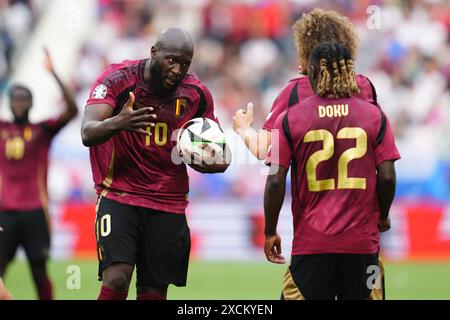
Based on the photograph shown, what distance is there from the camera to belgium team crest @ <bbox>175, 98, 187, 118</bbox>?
7602mm

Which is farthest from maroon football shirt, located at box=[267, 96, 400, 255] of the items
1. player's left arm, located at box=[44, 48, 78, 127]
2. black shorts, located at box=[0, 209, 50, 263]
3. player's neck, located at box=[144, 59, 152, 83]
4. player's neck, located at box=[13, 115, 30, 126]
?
player's neck, located at box=[13, 115, 30, 126]

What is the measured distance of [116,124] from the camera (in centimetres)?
673

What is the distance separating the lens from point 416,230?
16500 millimetres

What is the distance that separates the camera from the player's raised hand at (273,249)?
6.55 metres

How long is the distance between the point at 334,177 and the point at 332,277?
64 centimetres

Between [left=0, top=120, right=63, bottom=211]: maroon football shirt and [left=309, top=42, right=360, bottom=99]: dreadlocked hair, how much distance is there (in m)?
5.02

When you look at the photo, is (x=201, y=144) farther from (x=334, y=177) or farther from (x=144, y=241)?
(x=334, y=177)

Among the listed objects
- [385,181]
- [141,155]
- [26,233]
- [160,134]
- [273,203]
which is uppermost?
[160,134]

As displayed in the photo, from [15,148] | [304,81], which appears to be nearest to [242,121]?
[304,81]

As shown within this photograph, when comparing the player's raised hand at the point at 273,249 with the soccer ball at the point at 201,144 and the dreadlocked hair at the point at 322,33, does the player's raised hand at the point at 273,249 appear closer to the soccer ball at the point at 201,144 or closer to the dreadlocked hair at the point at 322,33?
the soccer ball at the point at 201,144

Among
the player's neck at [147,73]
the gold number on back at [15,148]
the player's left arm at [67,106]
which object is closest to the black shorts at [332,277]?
the player's neck at [147,73]

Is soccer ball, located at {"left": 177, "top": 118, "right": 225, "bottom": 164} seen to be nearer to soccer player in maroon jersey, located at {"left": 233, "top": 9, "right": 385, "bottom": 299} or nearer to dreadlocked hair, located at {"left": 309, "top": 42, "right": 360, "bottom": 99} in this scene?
soccer player in maroon jersey, located at {"left": 233, "top": 9, "right": 385, "bottom": 299}

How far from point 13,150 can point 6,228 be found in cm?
88
